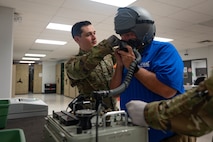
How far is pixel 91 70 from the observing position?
1054 millimetres

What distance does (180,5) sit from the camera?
334 cm

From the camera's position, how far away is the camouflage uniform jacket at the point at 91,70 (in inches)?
36.8

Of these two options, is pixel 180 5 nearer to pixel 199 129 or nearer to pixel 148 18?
pixel 148 18

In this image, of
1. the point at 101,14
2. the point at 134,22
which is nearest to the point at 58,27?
the point at 101,14

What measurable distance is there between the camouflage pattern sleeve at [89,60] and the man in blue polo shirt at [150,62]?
0.29 ft

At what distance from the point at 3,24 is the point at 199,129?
12.4 feet

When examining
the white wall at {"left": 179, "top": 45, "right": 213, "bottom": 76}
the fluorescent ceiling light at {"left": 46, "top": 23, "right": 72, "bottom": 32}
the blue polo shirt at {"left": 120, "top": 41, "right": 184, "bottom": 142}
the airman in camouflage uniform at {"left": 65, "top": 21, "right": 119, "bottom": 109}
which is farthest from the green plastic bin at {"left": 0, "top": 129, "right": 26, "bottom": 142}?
the white wall at {"left": 179, "top": 45, "right": 213, "bottom": 76}

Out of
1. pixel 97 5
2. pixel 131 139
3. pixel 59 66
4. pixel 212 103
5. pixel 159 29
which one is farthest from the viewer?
pixel 59 66

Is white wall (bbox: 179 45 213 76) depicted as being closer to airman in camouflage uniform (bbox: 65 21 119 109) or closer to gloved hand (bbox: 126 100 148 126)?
airman in camouflage uniform (bbox: 65 21 119 109)

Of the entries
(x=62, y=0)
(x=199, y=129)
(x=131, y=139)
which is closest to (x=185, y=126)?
(x=199, y=129)

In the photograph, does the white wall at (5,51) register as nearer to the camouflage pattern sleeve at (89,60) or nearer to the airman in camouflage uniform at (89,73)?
the airman in camouflage uniform at (89,73)

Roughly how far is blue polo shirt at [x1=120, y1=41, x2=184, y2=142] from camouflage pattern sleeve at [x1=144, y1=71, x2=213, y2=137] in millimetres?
303

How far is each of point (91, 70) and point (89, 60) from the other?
104 millimetres

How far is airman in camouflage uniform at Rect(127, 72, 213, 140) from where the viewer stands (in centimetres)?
46
